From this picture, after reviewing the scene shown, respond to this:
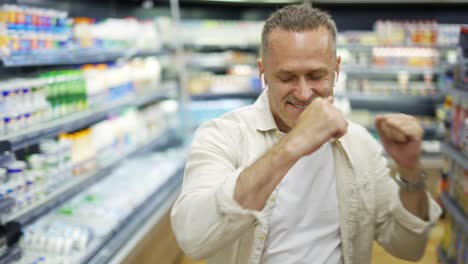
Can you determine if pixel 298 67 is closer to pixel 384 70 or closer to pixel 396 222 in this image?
pixel 396 222

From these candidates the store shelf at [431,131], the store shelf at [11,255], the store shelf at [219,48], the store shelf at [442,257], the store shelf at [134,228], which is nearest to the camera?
the store shelf at [11,255]

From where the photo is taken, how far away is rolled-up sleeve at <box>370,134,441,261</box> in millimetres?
1326

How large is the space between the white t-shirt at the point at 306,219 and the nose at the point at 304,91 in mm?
255

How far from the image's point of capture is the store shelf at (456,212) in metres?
2.48

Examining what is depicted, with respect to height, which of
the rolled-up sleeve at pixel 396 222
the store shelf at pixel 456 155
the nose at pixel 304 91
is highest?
the nose at pixel 304 91

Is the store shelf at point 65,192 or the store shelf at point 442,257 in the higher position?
the store shelf at point 65,192

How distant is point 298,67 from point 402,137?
0.34 m

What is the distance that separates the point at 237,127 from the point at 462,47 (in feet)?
6.37

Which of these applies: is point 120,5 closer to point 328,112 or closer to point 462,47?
point 462,47

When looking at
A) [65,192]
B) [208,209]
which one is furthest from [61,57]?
[208,209]

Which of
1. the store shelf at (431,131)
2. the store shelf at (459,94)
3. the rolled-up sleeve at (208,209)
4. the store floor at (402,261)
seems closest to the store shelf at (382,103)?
the store shelf at (431,131)

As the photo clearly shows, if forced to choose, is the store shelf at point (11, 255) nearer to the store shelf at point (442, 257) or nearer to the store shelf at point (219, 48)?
the store shelf at point (442, 257)

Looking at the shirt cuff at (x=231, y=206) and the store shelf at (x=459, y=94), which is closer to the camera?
the shirt cuff at (x=231, y=206)

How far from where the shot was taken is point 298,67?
128 centimetres
